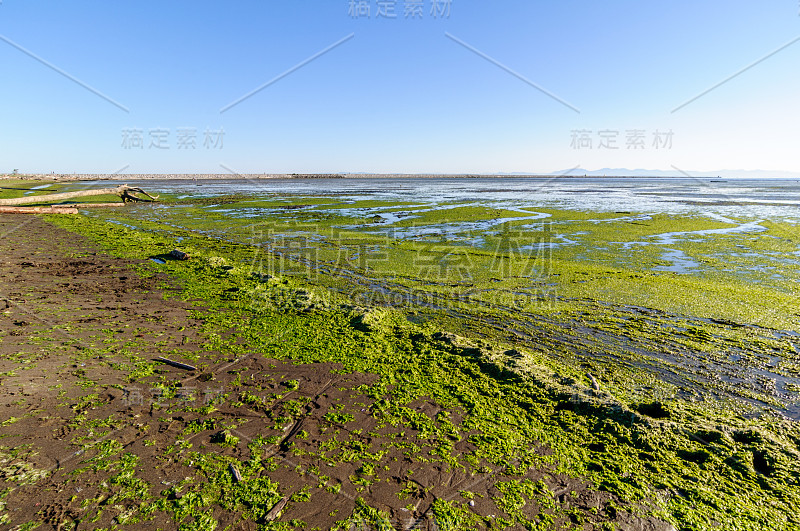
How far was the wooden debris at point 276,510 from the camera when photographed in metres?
3.05

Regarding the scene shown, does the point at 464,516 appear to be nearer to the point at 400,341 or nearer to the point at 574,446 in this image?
the point at 574,446

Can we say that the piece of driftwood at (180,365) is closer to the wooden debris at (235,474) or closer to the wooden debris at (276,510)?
the wooden debris at (235,474)

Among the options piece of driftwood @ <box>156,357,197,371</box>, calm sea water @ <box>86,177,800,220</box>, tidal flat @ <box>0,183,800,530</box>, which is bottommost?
tidal flat @ <box>0,183,800,530</box>

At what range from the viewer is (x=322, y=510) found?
124 inches

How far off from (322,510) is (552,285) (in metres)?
8.38

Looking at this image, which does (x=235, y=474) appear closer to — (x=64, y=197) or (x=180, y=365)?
(x=180, y=365)

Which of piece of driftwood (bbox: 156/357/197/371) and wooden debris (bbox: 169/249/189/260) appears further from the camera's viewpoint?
wooden debris (bbox: 169/249/189/260)

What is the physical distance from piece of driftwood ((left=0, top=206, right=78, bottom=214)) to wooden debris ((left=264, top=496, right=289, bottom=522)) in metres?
29.4

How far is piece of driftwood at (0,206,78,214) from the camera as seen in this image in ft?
72.5

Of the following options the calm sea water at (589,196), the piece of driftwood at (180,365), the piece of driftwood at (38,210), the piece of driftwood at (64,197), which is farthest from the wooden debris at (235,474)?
the calm sea water at (589,196)

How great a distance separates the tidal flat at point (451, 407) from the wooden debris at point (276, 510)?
26 millimetres

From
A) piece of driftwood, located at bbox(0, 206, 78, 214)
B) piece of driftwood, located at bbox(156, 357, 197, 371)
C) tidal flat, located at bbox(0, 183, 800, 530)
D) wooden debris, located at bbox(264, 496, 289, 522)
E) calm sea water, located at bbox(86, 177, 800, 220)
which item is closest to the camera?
wooden debris, located at bbox(264, 496, 289, 522)

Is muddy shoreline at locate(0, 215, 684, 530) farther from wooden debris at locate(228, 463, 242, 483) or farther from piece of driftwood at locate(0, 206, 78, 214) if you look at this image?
piece of driftwood at locate(0, 206, 78, 214)

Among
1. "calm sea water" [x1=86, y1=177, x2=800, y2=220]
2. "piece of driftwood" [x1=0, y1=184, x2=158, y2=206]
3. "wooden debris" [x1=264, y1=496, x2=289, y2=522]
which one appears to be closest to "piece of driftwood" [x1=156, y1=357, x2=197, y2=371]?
"wooden debris" [x1=264, y1=496, x2=289, y2=522]
